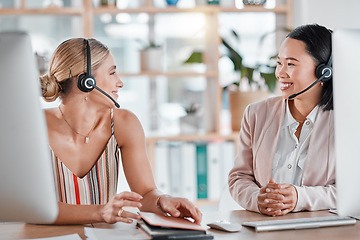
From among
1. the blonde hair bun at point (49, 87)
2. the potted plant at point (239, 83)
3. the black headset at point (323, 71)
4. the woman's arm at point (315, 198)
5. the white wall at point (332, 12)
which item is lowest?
the woman's arm at point (315, 198)

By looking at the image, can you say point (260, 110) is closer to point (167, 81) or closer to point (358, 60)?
point (358, 60)

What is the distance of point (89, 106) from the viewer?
1935 mm

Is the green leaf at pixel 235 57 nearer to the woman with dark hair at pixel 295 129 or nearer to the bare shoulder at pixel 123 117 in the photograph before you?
the woman with dark hair at pixel 295 129

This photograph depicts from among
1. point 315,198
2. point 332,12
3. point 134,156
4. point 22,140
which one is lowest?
point 315,198

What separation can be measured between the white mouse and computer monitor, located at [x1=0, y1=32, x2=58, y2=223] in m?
0.50

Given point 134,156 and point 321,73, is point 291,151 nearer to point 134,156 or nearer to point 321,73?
point 321,73

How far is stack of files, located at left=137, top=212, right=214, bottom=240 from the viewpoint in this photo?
128 cm

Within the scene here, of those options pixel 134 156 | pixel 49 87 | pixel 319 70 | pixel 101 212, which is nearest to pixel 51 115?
pixel 49 87

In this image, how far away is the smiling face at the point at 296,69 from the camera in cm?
190

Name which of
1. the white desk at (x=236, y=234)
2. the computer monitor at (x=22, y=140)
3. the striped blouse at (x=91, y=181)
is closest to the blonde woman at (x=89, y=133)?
the striped blouse at (x=91, y=181)

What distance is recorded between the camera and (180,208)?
149 cm

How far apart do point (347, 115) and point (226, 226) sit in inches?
18.6

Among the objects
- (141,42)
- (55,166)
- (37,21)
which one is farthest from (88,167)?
(37,21)

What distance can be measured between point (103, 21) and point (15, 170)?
2810mm
